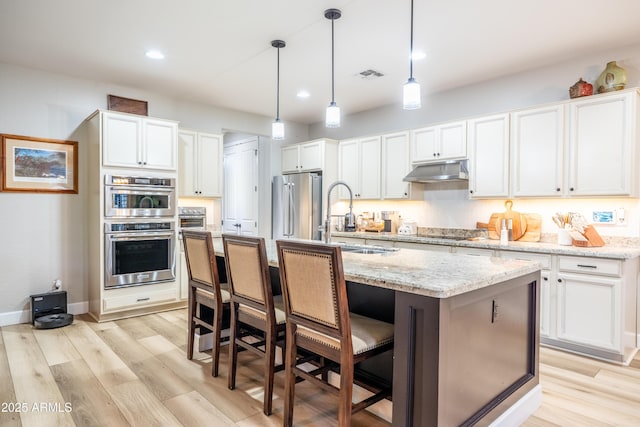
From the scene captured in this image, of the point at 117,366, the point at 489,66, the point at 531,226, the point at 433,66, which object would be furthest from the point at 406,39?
the point at 117,366

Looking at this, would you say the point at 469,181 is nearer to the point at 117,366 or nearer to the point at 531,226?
the point at 531,226

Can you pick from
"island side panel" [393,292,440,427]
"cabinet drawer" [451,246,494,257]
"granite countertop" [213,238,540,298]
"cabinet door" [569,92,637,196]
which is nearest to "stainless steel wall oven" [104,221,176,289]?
"granite countertop" [213,238,540,298]

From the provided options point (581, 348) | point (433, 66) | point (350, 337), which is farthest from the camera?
point (433, 66)

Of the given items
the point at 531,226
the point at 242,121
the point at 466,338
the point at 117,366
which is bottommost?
the point at 117,366

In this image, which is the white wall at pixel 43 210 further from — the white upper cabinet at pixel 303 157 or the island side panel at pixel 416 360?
the island side panel at pixel 416 360

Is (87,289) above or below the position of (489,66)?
below

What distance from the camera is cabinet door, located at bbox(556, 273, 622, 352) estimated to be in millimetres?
2951

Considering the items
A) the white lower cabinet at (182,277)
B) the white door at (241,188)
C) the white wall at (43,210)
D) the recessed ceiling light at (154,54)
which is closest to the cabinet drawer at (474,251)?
the white lower cabinet at (182,277)

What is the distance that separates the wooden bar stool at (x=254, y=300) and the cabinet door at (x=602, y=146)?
9.41ft

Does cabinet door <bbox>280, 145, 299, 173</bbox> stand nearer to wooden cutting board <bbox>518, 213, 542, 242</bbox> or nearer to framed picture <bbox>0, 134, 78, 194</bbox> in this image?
framed picture <bbox>0, 134, 78, 194</bbox>

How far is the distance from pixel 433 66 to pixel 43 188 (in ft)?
14.0

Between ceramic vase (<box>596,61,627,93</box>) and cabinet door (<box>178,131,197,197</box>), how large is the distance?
438 cm

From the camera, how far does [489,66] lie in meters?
3.83

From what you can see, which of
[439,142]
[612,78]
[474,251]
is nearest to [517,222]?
[474,251]
